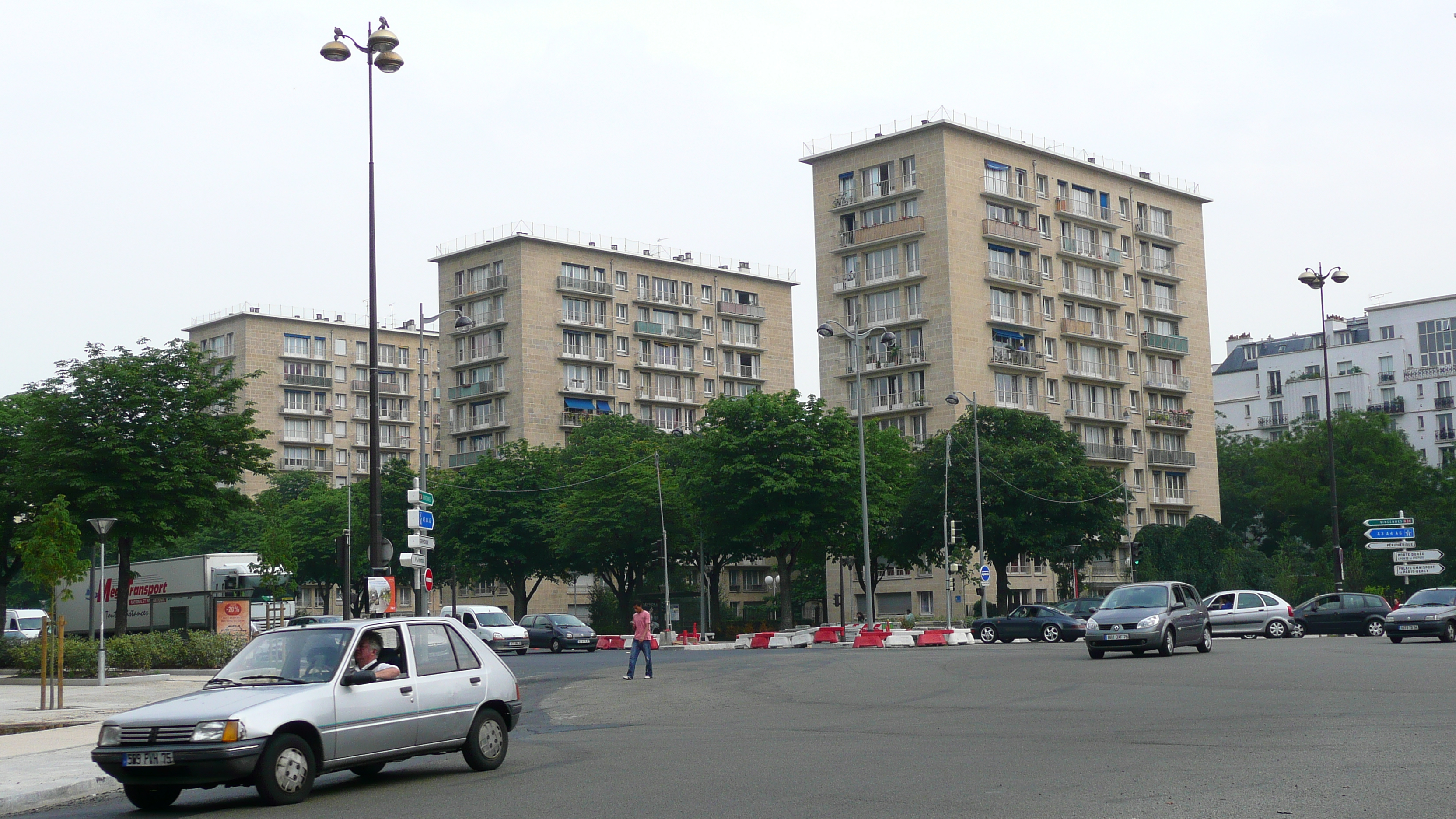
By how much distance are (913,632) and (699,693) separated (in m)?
27.3

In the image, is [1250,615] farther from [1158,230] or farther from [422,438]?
[1158,230]

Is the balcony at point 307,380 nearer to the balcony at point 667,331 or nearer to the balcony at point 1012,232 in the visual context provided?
the balcony at point 667,331

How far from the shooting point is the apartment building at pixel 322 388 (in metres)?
120

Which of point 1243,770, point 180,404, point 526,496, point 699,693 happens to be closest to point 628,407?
point 526,496

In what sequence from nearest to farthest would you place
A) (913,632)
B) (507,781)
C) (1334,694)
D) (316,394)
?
(507,781)
(1334,694)
(913,632)
(316,394)

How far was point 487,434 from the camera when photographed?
104 m

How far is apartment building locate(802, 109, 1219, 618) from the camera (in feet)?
278

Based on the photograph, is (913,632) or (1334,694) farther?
(913,632)

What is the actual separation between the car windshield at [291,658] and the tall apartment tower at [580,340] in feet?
278

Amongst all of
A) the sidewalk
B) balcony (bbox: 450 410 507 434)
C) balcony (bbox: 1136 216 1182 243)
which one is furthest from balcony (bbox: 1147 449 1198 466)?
the sidewalk

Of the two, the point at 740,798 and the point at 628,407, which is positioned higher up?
the point at 628,407

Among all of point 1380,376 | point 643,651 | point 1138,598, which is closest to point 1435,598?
point 1138,598

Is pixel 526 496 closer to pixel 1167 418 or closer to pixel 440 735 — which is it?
pixel 1167 418

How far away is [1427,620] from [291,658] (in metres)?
31.0
